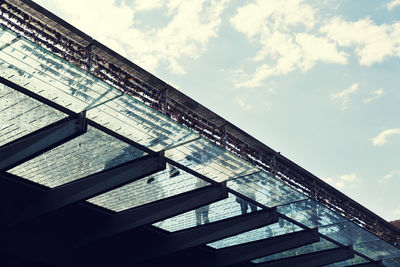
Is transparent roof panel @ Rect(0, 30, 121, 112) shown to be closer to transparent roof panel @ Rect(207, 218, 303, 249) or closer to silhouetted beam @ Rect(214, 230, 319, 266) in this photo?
transparent roof panel @ Rect(207, 218, 303, 249)

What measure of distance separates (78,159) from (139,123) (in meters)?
3.01

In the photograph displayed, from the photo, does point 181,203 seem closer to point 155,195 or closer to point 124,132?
point 155,195

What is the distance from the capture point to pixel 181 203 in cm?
1639

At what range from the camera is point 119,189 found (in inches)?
637

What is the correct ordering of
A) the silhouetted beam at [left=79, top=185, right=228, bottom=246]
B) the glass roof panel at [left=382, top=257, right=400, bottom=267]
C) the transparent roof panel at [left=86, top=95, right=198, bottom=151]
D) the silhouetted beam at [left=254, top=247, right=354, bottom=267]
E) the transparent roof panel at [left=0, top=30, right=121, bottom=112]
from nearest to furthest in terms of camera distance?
the transparent roof panel at [left=0, top=30, right=121, bottom=112]
the transparent roof panel at [left=86, top=95, right=198, bottom=151]
the silhouetted beam at [left=79, top=185, right=228, bottom=246]
the silhouetted beam at [left=254, top=247, right=354, bottom=267]
the glass roof panel at [left=382, top=257, right=400, bottom=267]

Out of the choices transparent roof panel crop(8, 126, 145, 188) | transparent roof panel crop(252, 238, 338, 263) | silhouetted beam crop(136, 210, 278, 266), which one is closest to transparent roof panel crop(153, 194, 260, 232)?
silhouetted beam crop(136, 210, 278, 266)

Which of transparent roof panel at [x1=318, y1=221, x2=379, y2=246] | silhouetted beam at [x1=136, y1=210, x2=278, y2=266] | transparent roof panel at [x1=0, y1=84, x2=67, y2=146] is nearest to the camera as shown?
transparent roof panel at [x1=0, y1=84, x2=67, y2=146]

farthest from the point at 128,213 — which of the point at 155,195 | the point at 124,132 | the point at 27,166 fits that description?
the point at 124,132

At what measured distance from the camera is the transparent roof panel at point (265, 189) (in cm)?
1513

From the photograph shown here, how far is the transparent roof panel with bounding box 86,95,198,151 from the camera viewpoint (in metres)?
11.8

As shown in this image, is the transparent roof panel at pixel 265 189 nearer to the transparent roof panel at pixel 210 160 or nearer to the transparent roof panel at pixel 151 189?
the transparent roof panel at pixel 210 160

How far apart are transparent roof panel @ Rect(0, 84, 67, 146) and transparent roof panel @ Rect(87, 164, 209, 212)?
4003 mm

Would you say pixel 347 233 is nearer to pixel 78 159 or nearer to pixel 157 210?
pixel 157 210

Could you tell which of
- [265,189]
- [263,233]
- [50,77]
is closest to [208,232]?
[263,233]
